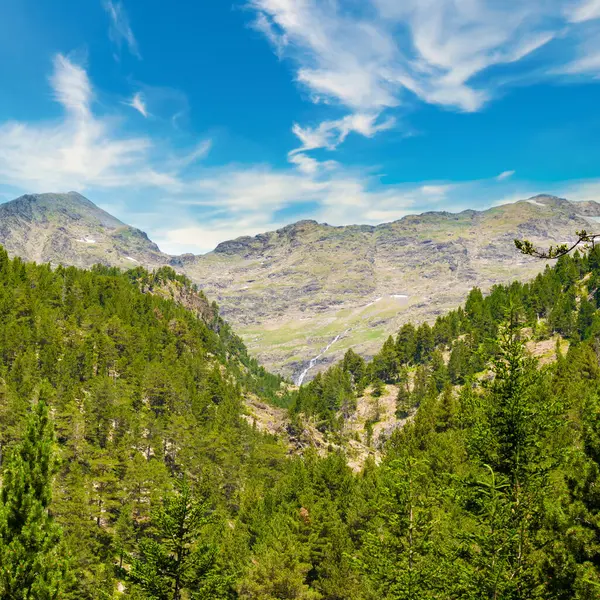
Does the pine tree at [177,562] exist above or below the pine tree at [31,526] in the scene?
below

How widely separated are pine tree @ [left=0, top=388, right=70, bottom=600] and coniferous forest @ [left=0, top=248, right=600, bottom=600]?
0.07 metres

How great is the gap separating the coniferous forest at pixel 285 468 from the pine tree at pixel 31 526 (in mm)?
71

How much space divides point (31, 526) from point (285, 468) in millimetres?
69841

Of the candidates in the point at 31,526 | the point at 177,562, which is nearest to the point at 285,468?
the point at 177,562

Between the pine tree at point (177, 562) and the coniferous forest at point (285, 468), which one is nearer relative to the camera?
the coniferous forest at point (285, 468)

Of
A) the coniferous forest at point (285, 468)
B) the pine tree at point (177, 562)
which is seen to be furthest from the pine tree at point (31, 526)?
the pine tree at point (177, 562)

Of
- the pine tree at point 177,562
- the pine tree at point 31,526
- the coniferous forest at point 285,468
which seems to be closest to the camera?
the pine tree at point 31,526

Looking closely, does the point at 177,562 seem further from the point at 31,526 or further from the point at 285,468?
the point at 285,468

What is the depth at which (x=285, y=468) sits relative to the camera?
272ft

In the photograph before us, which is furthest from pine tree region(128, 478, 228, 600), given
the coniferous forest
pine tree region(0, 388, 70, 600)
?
pine tree region(0, 388, 70, 600)

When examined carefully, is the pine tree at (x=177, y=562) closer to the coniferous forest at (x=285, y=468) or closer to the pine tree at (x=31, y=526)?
the coniferous forest at (x=285, y=468)

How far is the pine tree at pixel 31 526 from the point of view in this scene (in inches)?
663

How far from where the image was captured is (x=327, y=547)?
4156 centimetres

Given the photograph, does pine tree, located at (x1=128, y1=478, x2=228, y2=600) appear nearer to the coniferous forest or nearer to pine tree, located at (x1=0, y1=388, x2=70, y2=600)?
the coniferous forest
